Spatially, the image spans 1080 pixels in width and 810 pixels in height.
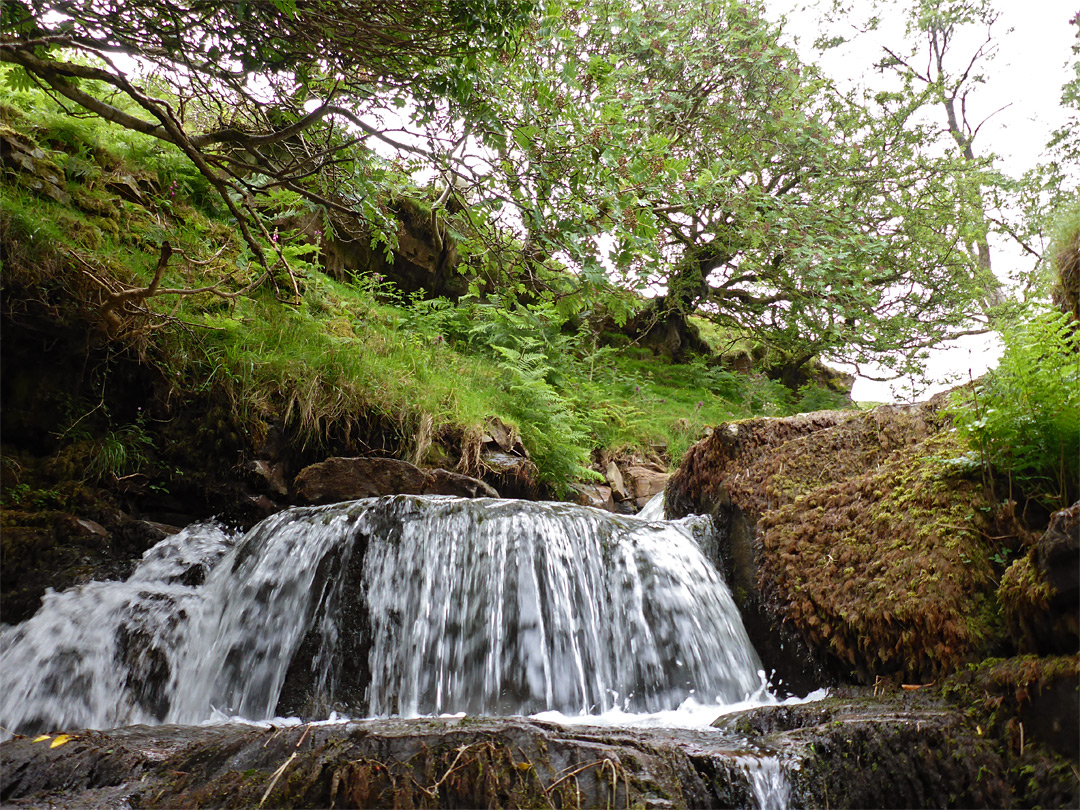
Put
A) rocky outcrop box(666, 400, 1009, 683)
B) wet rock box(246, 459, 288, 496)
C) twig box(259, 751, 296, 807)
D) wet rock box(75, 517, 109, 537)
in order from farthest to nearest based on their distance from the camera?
1. wet rock box(246, 459, 288, 496)
2. wet rock box(75, 517, 109, 537)
3. rocky outcrop box(666, 400, 1009, 683)
4. twig box(259, 751, 296, 807)

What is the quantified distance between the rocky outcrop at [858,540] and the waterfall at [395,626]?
430mm

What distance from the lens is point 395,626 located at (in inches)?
151

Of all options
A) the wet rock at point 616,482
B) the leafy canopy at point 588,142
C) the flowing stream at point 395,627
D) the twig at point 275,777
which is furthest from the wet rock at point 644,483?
the twig at point 275,777

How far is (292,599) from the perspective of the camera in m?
3.97

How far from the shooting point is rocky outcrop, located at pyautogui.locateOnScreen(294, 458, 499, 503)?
5.14 metres

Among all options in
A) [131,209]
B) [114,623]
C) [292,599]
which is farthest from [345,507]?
[131,209]

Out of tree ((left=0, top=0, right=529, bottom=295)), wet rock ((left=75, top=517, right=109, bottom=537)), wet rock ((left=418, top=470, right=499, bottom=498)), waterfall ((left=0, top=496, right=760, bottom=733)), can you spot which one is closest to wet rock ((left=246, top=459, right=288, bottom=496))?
waterfall ((left=0, top=496, right=760, bottom=733))

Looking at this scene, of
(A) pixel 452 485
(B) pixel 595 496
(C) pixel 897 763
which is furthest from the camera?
(B) pixel 595 496

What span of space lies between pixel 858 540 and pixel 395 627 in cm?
293

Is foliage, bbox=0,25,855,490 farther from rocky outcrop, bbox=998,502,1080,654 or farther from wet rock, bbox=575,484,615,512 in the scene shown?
rocky outcrop, bbox=998,502,1080,654

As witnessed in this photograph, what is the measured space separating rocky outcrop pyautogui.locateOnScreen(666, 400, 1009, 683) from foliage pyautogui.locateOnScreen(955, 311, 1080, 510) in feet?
0.77

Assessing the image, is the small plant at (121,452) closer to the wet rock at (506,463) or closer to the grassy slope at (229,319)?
the grassy slope at (229,319)

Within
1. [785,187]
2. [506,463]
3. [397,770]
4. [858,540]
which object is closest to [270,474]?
[506,463]

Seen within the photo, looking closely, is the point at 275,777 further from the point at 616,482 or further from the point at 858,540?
the point at 616,482
